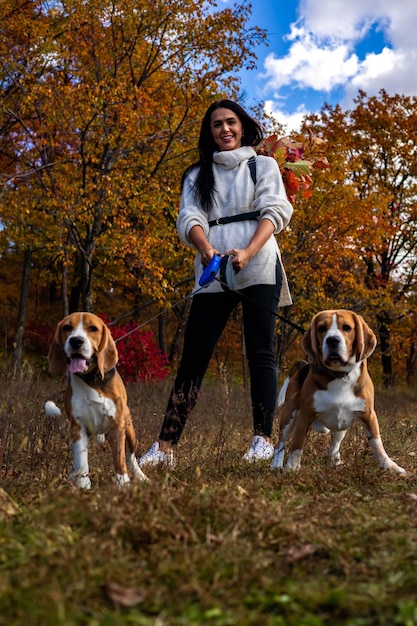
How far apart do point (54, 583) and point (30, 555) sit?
314 mm

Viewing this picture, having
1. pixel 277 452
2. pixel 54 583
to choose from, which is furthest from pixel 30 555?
pixel 277 452

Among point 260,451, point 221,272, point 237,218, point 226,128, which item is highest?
point 226,128

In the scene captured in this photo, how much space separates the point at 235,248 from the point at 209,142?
0.97 meters

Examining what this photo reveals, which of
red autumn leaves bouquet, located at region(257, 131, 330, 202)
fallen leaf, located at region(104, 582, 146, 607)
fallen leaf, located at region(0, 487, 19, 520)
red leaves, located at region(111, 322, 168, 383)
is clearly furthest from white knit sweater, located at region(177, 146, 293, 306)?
red leaves, located at region(111, 322, 168, 383)

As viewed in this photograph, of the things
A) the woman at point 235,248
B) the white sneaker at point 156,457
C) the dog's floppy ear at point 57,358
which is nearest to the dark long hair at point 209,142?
the woman at point 235,248

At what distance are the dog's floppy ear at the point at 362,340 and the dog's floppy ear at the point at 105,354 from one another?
4.77ft

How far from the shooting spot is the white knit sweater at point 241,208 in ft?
14.6

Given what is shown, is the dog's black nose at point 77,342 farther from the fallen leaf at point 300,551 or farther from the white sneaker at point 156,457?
the fallen leaf at point 300,551

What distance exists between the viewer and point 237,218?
4516mm

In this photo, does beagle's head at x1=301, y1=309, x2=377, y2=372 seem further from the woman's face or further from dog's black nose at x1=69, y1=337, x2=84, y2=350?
the woman's face

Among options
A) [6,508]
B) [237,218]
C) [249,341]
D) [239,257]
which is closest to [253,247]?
[239,257]

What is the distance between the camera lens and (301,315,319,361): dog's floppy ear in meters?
3.79

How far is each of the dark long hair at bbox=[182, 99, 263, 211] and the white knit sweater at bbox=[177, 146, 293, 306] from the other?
0.05 metres

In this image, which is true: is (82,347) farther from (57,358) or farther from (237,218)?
(237,218)
